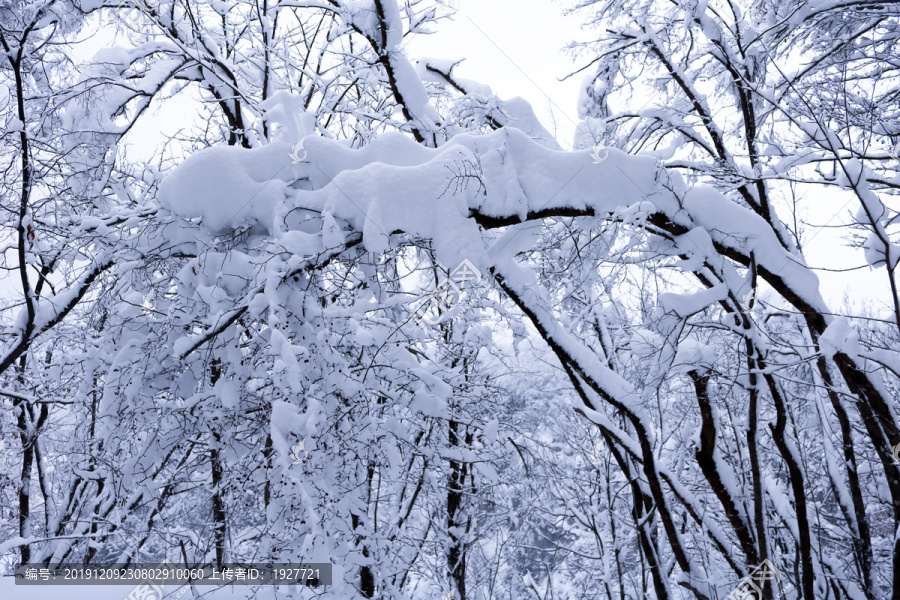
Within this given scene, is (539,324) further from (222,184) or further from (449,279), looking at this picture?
(222,184)

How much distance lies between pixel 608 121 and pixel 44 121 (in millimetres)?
5433

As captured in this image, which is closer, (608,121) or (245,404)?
(245,404)

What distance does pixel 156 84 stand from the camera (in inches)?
193

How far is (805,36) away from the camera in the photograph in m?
4.42

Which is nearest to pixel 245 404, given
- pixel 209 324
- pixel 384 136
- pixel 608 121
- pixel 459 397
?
pixel 209 324

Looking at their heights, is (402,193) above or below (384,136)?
below

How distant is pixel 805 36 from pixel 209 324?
17.3 ft

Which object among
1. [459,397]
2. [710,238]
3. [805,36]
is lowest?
[459,397]

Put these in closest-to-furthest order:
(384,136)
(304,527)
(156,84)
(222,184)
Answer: (304,527) < (222,184) < (384,136) < (156,84)

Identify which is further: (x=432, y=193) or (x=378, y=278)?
(x=378, y=278)

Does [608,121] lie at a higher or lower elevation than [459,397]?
higher

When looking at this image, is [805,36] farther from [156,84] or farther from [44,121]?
[44,121]

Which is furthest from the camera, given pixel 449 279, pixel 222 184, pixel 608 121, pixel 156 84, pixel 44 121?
pixel 608 121

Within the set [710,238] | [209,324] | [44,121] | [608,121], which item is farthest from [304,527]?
[608,121]
